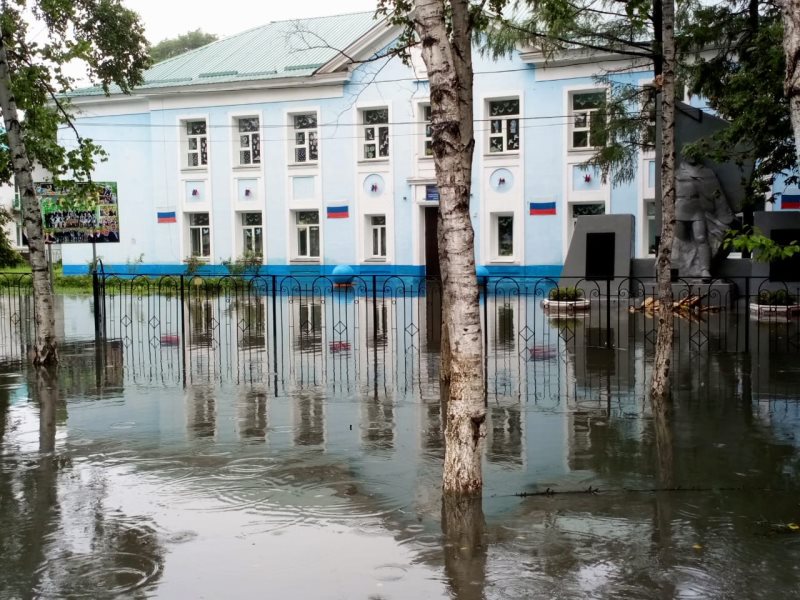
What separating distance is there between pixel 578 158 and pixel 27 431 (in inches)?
1011

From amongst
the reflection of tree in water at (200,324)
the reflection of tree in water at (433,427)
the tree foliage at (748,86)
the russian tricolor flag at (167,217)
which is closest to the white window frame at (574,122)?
the tree foliage at (748,86)

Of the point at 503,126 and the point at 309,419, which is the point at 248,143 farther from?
the point at 309,419

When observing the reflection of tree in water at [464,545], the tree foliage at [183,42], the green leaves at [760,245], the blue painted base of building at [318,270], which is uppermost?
the tree foliage at [183,42]

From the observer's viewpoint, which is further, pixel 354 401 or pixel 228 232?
pixel 228 232

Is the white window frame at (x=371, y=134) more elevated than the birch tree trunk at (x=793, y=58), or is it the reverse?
the white window frame at (x=371, y=134)

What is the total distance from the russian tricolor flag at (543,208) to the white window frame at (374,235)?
5.99 meters

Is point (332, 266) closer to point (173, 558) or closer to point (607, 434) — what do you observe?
point (607, 434)

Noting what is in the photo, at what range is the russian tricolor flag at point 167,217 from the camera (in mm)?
37688

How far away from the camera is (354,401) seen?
10.0 metres

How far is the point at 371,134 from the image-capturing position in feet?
115

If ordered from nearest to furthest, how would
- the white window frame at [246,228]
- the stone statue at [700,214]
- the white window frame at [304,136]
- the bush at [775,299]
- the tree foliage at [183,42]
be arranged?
the bush at [775,299] → the stone statue at [700,214] → the white window frame at [304,136] → the white window frame at [246,228] → the tree foliage at [183,42]

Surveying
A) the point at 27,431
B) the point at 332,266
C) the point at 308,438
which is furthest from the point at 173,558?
the point at 332,266

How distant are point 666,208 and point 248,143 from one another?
95.8 feet

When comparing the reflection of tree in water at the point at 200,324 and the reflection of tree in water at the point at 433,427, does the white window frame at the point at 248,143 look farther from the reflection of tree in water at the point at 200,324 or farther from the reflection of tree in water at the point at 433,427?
the reflection of tree in water at the point at 433,427
